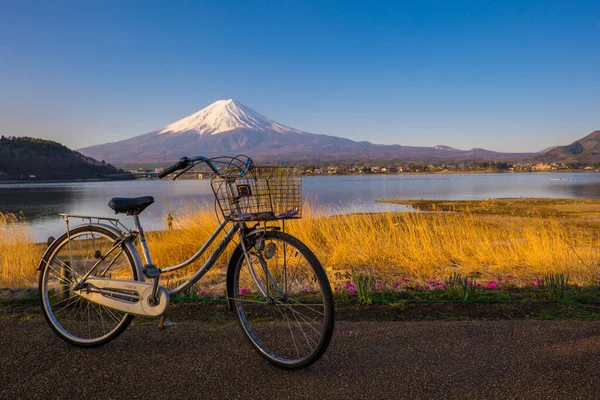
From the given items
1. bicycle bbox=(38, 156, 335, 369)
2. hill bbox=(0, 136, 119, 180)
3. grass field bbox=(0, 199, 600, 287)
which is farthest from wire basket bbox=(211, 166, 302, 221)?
hill bbox=(0, 136, 119, 180)

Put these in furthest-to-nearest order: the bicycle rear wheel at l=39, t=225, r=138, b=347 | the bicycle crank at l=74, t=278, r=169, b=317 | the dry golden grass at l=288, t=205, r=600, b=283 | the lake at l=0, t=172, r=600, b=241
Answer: the lake at l=0, t=172, r=600, b=241, the dry golden grass at l=288, t=205, r=600, b=283, the bicycle rear wheel at l=39, t=225, r=138, b=347, the bicycle crank at l=74, t=278, r=169, b=317

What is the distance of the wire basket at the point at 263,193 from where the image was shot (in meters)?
3.29

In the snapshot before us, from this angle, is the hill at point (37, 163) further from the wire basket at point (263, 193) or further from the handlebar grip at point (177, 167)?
the wire basket at point (263, 193)

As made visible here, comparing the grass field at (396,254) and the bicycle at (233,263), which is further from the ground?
the bicycle at (233,263)

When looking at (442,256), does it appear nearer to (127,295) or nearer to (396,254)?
(396,254)

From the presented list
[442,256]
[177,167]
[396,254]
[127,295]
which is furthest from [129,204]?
[442,256]

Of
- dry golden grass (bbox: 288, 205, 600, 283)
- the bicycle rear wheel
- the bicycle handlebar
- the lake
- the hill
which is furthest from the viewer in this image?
the hill

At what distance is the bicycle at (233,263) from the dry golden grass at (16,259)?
485cm

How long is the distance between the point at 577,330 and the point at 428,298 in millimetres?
1638

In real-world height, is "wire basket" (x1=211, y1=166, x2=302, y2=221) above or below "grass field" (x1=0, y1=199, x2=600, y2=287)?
above

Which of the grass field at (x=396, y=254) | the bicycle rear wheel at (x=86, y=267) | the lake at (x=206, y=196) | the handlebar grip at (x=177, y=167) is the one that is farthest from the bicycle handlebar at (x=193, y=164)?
the lake at (x=206, y=196)

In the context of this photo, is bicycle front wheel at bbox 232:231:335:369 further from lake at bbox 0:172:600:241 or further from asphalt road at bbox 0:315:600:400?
lake at bbox 0:172:600:241

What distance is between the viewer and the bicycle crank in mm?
3658

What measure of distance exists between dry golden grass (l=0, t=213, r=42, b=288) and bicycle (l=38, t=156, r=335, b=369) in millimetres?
4851
